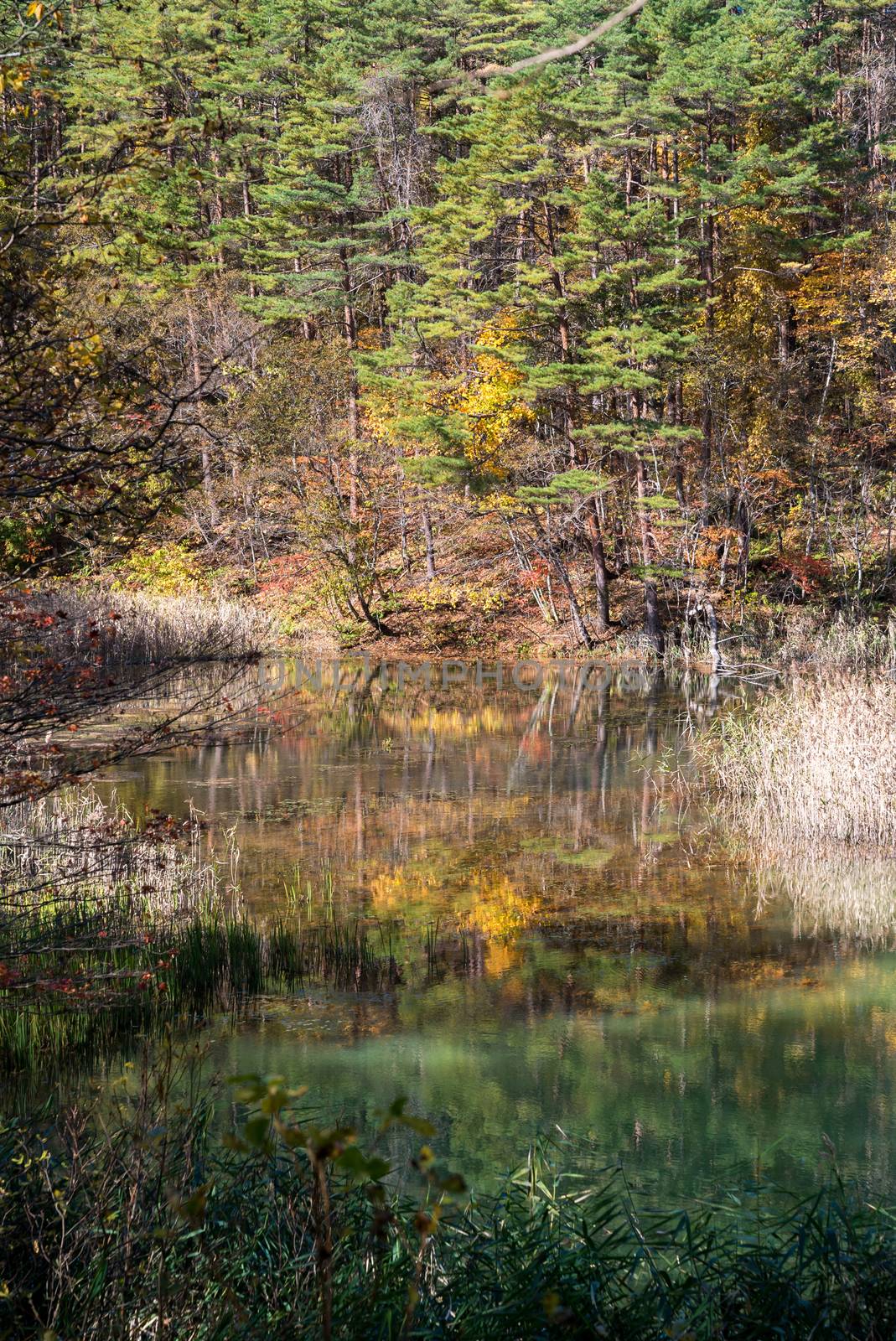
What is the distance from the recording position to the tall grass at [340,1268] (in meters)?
2.67

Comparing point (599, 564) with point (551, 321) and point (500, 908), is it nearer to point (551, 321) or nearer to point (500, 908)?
point (551, 321)

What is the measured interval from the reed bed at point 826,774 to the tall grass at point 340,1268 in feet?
18.6

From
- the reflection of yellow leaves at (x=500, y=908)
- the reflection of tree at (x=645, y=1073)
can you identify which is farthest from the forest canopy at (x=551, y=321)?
the reflection of tree at (x=645, y=1073)

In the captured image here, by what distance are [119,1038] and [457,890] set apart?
10.5 ft

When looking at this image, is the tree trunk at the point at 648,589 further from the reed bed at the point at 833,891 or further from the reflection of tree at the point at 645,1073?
the reflection of tree at the point at 645,1073

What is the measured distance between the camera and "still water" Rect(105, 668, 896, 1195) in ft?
16.5

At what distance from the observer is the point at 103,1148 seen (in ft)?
12.8

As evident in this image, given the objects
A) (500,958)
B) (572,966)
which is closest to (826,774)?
(572,966)

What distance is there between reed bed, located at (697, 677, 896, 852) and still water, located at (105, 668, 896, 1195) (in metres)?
0.34

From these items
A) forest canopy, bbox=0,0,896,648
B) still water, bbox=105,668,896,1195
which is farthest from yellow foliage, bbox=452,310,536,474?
still water, bbox=105,668,896,1195

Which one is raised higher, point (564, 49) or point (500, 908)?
point (564, 49)

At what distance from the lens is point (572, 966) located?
7133mm

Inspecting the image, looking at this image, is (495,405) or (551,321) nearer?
(551,321)

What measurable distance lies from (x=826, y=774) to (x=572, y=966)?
3.18 metres
